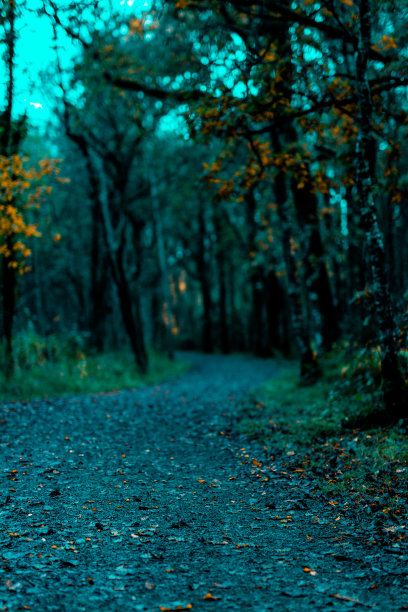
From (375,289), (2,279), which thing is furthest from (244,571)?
(2,279)

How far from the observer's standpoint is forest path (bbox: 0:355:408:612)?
3656 millimetres

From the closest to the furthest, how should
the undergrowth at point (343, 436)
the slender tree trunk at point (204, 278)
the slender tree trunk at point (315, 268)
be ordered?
the undergrowth at point (343, 436) → the slender tree trunk at point (315, 268) → the slender tree trunk at point (204, 278)

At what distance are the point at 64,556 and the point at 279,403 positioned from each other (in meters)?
7.95

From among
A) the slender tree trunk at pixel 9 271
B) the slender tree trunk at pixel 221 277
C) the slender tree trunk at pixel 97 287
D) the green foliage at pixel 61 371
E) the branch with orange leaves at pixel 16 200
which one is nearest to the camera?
the branch with orange leaves at pixel 16 200

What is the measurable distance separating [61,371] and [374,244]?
10260 millimetres

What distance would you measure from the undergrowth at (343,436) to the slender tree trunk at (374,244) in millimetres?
542

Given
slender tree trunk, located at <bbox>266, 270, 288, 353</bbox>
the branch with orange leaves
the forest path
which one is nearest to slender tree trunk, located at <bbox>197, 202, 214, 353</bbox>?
slender tree trunk, located at <bbox>266, 270, 288, 353</bbox>

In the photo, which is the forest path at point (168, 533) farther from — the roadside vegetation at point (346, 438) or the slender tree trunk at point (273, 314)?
the slender tree trunk at point (273, 314)

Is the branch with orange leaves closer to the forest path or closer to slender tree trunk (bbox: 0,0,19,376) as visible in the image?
slender tree trunk (bbox: 0,0,19,376)

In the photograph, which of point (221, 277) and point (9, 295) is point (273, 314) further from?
point (9, 295)

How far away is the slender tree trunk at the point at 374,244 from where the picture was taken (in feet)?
24.7

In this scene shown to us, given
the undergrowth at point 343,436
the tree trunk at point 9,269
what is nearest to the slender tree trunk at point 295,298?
the undergrowth at point 343,436

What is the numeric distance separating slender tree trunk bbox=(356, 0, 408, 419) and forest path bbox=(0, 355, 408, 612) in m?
2.35

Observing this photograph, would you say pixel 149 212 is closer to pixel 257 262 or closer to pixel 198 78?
pixel 257 262
